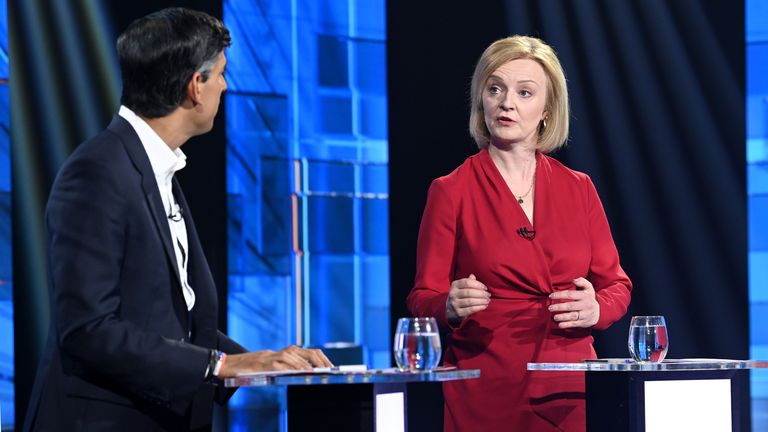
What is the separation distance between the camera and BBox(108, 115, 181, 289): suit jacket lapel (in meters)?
1.93

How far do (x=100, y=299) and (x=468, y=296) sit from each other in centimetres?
102

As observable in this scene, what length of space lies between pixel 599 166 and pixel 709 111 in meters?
0.49

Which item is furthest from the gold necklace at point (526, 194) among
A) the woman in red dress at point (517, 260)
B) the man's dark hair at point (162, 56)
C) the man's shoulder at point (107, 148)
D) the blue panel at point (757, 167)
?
the blue panel at point (757, 167)

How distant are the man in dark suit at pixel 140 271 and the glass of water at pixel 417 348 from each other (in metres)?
0.16

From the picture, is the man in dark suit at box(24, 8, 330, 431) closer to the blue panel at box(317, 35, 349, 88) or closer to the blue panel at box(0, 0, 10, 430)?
the blue panel at box(0, 0, 10, 430)

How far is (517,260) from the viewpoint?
109 inches

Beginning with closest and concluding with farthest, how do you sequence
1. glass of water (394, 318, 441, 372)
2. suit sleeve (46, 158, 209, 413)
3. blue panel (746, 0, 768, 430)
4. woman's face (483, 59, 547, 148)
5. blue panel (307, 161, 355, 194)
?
1. suit sleeve (46, 158, 209, 413)
2. glass of water (394, 318, 441, 372)
3. woman's face (483, 59, 547, 148)
4. blue panel (307, 161, 355, 194)
5. blue panel (746, 0, 768, 430)

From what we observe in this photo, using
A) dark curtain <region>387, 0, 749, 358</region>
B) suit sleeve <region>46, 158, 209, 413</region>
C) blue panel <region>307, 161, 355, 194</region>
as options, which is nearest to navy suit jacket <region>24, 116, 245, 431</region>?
suit sleeve <region>46, 158, 209, 413</region>

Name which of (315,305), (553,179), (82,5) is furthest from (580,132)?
(82,5)

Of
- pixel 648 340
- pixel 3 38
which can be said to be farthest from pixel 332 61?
pixel 648 340

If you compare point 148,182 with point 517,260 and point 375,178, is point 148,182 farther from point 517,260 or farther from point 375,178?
point 375,178

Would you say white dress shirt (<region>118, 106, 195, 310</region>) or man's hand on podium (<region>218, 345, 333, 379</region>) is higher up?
white dress shirt (<region>118, 106, 195, 310</region>)

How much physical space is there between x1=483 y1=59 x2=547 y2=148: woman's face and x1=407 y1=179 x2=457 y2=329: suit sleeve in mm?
227

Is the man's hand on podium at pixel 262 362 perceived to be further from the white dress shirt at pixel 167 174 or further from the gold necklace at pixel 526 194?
the gold necklace at pixel 526 194
